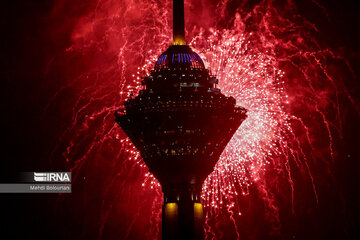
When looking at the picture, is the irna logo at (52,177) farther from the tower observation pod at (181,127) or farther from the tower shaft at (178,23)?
the tower shaft at (178,23)

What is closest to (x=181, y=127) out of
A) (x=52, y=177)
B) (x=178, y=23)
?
(x=178, y=23)

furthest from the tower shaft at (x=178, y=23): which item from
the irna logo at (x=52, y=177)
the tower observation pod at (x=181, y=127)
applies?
the irna logo at (x=52, y=177)

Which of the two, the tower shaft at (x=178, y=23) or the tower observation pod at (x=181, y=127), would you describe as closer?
the tower observation pod at (x=181, y=127)

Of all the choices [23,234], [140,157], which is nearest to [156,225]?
[140,157]

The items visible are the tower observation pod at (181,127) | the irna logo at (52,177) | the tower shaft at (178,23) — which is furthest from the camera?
the irna logo at (52,177)

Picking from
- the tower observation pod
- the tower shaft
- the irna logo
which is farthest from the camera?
the irna logo

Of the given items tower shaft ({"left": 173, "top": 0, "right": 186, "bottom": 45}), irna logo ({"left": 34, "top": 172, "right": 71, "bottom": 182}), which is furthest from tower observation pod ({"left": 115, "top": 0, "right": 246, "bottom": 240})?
irna logo ({"left": 34, "top": 172, "right": 71, "bottom": 182})

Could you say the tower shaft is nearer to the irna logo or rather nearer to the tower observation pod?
the tower observation pod

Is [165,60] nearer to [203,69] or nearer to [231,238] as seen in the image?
[203,69]

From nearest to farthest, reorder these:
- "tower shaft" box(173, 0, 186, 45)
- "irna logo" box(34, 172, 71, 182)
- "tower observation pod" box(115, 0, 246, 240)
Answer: "tower observation pod" box(115, 0, 246, 240) < "tower shaft" box(173, 0, 186, 45) < "irna logo" box(34, 172, 71, 182)
